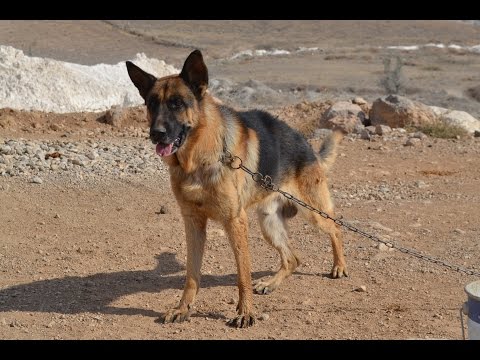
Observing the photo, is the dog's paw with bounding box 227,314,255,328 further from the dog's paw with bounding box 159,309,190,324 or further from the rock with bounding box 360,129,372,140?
the rock with bounding box 360,129,372,140

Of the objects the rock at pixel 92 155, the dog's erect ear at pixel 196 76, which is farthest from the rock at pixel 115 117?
the dog's erect ear at pixel 196 76

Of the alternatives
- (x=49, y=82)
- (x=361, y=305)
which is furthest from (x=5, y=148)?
(x=361, y=305)

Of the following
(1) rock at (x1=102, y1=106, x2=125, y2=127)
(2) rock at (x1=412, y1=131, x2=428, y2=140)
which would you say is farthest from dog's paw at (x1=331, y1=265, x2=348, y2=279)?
(1) rock at (x1=102, y1=106, x2=125, y2=127)

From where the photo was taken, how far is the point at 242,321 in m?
6.16

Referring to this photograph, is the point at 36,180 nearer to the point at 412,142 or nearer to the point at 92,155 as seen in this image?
the point at 92,155

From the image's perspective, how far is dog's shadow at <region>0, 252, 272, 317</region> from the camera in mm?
6559

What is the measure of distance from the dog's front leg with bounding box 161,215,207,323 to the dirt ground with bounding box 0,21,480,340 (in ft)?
0.43

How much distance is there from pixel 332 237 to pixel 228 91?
43.8 feet

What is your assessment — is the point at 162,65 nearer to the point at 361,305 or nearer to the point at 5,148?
the point at 5,148

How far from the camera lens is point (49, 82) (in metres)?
15.9

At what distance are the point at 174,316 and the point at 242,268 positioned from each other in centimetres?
64

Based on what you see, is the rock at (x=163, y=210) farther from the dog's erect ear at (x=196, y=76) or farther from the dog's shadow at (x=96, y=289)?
the dog's erect ear at (x=196, y=76)

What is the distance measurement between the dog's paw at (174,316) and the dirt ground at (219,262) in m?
0.09

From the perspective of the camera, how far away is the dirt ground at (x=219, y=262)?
244 inches
